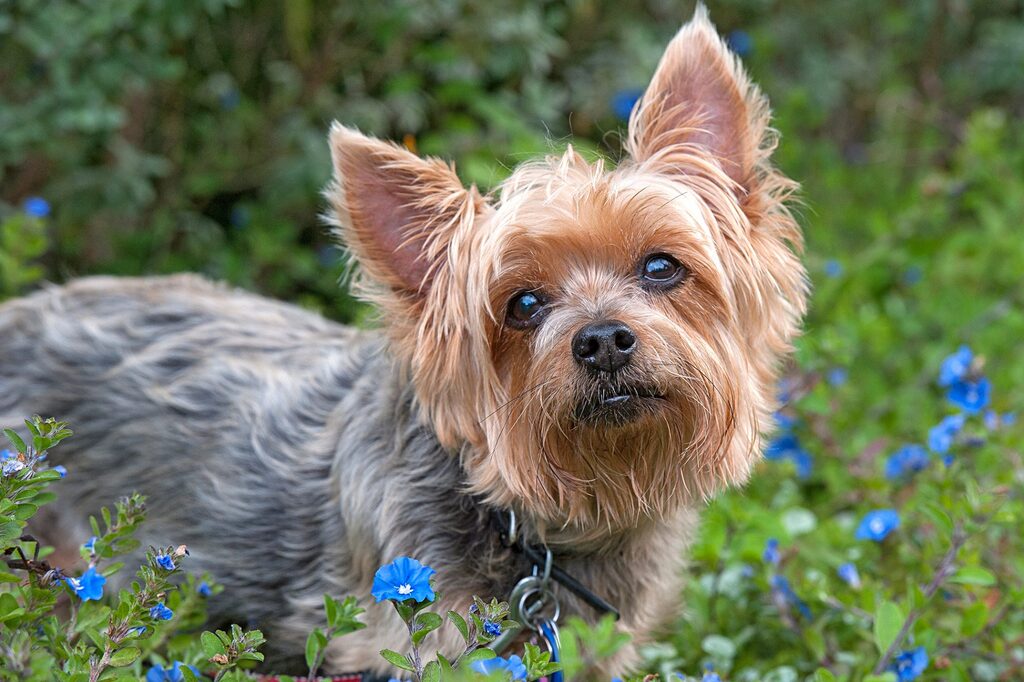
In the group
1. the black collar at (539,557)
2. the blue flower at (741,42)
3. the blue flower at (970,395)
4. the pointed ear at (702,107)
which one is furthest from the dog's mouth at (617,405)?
the blue flower at (741,42)

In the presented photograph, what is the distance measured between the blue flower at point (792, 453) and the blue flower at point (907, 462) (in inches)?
11.8

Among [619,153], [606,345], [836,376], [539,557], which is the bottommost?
[836,376]

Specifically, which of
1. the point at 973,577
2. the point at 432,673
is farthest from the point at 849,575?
the point at 432,673

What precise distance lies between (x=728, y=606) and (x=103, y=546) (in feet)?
6.89

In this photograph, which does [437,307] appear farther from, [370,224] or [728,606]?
[728,606]

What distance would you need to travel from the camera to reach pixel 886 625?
10.1ft

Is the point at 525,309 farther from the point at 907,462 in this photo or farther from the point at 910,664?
the point at 907,462

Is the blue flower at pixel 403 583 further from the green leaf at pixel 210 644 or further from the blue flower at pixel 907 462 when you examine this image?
the blue flower at pixel 907 462

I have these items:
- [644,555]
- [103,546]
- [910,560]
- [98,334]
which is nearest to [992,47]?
[910,560]

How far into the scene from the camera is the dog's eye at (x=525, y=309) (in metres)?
2.93

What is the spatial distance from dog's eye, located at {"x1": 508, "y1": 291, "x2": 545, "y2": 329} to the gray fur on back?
1.41 feet

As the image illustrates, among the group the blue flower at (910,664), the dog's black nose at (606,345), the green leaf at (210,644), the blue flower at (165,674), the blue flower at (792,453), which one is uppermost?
the dog's black nose at (606,345)

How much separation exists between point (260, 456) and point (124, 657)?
1.12 meters

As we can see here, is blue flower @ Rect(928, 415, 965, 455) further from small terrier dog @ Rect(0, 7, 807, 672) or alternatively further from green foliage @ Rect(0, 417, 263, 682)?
green foliage @ Rect(0, 417, 263, 682)
